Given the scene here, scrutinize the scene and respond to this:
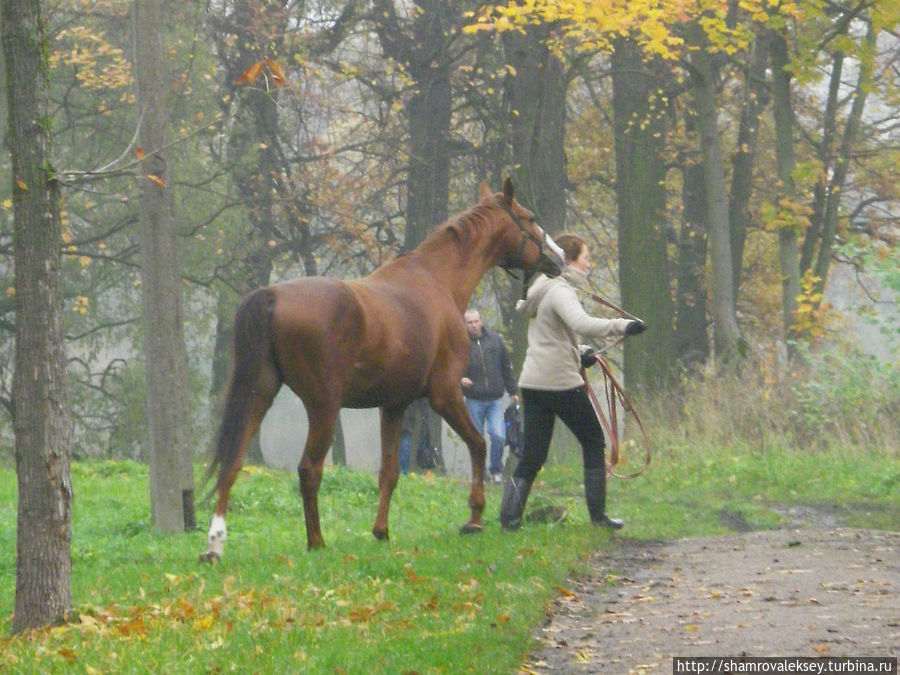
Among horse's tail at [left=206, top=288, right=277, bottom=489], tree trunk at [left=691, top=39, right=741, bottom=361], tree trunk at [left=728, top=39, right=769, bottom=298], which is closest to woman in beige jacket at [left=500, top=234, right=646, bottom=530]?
horse's tail at [left=206, top=288, right=277, bottom=489]

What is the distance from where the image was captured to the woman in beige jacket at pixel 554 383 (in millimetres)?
10156

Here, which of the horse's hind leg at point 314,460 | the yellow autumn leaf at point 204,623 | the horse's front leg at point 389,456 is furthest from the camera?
the horse's front leg at point 389,456

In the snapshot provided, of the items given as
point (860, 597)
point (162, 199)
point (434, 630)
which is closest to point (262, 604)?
point (434, 630)

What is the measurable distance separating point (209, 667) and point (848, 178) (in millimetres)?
27321

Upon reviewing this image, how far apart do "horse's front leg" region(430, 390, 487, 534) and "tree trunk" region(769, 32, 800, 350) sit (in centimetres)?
1202

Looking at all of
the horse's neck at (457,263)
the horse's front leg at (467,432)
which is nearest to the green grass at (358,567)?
the horse's front leg at (467,432)

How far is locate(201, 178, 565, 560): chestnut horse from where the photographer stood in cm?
924

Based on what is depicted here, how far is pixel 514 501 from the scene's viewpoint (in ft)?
34.6

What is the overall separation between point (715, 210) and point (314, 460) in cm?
1269

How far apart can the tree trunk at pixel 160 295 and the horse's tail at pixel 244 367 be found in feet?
8.08

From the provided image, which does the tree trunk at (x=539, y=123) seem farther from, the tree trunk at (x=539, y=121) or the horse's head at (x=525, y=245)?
the horse's head at (x=525, y=245)

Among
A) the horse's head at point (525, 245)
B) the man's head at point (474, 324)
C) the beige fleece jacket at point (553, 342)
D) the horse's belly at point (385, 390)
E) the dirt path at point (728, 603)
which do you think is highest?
the horse's head at point (525, 245)

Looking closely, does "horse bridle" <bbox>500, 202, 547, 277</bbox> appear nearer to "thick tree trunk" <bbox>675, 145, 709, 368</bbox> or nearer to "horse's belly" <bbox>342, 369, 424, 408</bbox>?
"horse's belly" <bbox>342, 369, 424, 408</bbox>

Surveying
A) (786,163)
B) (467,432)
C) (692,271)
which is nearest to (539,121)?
(786,163)
